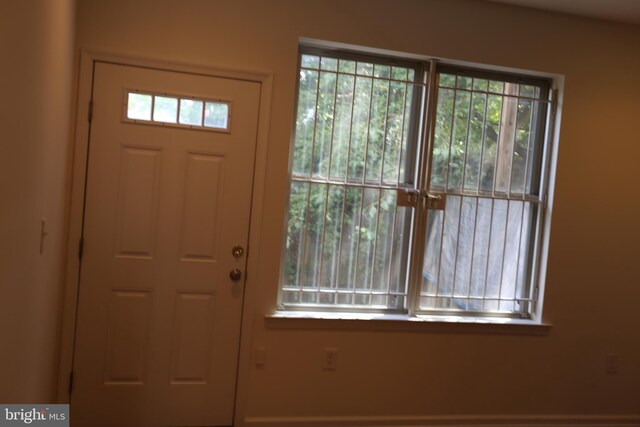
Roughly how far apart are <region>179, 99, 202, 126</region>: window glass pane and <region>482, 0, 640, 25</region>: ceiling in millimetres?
1778

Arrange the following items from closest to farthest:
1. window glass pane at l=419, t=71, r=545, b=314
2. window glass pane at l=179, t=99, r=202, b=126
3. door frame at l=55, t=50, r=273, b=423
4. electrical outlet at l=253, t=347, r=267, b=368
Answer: door frame at l=55, t=50, r=273, b=423 < window glass pane at l=179, t=99, r=202, b=126 < electrical outlet at l=253, t=347, r=267, b=368 < window glass pane at l=419, t=71, r=545, b=314

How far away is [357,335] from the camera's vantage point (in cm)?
332

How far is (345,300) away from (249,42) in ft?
4.98

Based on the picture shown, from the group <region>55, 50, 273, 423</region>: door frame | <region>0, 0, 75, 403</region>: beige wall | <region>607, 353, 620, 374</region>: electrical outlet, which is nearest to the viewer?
<region>0, 0, 75, 403</region>: beige wall

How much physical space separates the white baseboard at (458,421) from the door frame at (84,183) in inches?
17.1

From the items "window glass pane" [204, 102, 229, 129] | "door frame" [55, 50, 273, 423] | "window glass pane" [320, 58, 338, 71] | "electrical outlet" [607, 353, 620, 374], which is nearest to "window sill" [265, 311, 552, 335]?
"door frame" [55, 50, 273, 423]

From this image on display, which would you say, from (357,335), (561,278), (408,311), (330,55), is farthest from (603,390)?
(330,55)

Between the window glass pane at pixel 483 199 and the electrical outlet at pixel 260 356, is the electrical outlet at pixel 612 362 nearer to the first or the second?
the window glass pane at pixel 483 199

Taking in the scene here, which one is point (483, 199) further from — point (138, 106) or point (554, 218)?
point (138, 106)

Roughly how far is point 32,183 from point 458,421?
2656 millimetres

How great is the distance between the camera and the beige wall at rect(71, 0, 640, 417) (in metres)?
3.08

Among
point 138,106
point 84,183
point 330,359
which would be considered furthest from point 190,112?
point 330,359

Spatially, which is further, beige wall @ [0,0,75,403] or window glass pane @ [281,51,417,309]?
window glass pane @ [281,51,417,309]

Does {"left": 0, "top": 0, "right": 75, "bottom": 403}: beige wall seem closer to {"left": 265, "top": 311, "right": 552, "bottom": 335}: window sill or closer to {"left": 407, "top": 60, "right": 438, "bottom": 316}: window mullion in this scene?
{"left": 265, "top": 311, "right": 552, "bottom": 335}: window sill
